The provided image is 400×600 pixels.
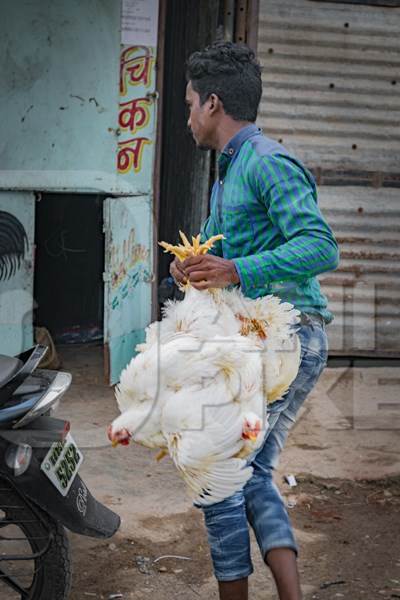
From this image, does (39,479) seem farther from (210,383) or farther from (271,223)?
(271,223)

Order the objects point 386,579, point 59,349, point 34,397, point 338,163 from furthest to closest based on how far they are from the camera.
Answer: point 59,349, point 338,163, point 386,579, point 34,397

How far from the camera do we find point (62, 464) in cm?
337

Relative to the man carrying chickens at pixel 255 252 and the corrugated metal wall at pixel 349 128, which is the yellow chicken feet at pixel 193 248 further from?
the corrugated metal wall at pixel 349 128

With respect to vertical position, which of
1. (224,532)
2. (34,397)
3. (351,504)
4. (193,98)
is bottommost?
(351,504)

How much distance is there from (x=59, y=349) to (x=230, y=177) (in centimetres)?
569

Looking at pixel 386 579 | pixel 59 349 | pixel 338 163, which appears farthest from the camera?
pixel 59 349

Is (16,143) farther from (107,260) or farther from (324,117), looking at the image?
(324,117)

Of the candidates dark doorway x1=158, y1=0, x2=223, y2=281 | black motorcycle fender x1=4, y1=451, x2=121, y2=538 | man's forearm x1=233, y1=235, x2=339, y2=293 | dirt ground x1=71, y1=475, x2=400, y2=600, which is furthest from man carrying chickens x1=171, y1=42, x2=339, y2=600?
dark doorway x1=158, y1=0, x2=223, y2=281

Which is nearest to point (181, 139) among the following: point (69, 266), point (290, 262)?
point (69, 266)

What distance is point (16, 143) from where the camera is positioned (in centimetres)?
704

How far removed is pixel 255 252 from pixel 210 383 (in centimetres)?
57

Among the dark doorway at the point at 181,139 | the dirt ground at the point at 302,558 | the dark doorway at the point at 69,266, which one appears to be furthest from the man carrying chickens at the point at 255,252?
the dark doorway at the point at 69,266

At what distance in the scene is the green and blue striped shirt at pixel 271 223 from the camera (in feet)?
9.82

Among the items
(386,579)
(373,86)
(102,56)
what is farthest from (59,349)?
(386,579)
